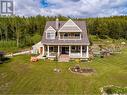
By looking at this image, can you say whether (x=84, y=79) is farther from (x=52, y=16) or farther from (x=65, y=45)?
(x=52, y=16)

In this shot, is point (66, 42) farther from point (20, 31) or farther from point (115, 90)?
point (20, 31)

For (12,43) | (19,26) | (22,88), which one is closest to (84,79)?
(22,88)

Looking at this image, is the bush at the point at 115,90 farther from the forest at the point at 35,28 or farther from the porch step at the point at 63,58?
the forest at the point at 35,28

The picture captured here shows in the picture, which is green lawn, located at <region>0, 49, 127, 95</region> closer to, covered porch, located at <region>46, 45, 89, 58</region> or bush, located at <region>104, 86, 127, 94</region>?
bush, located at <region>104, 86, 127, 94</region>

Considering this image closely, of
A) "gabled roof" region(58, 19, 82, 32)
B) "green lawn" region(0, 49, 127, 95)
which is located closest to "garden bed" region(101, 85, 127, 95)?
"green lawn" region(0, 49, 127, 95)

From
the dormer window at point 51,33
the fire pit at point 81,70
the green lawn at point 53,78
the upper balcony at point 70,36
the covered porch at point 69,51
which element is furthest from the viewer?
the dormer window at point 51,33

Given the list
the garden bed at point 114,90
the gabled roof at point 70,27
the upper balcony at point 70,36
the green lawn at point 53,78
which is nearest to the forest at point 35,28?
the upper balcony at point 70,36
